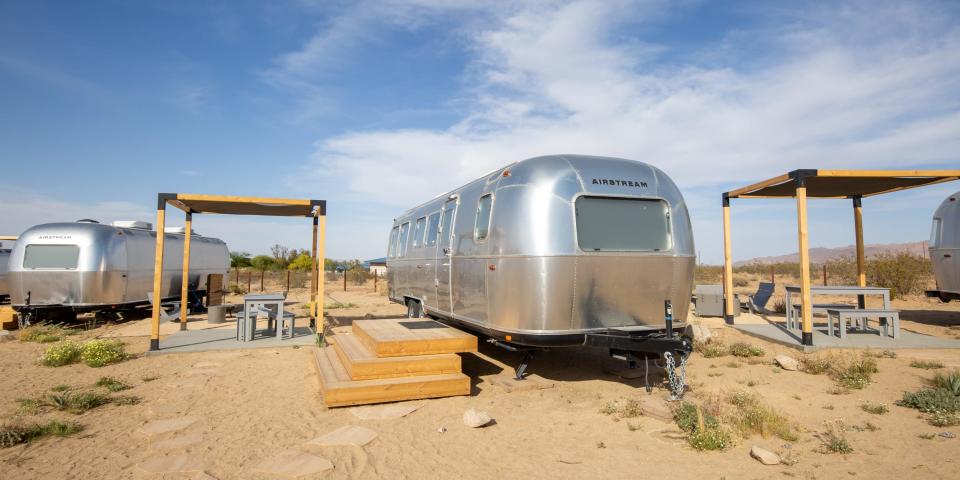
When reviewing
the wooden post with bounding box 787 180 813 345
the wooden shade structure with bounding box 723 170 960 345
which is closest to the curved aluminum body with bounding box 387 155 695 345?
the wooden shade structure with bounding box 723 170 960 345

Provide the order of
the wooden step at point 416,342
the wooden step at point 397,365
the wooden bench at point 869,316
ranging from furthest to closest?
1. the wooden bench at point 869,316
2. the wooden step at point 416,342
3. the wooden step at point 397,365

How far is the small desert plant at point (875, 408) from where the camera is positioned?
532 centimetres

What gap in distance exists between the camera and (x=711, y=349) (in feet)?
28.4

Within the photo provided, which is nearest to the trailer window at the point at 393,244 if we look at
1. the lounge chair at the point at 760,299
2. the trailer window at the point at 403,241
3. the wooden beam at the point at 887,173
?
the trailer window at the point at 403,241

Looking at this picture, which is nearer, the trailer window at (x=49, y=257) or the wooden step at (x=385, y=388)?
the wooden step at (x=385, y=388)

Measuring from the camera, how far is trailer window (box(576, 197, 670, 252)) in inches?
238

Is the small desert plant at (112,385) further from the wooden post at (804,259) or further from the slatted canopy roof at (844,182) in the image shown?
the slatted canopy roof at (844,182)

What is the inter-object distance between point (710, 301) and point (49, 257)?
16434 mm

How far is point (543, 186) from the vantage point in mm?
6039

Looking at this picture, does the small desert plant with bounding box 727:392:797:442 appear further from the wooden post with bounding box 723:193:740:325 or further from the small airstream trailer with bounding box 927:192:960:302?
the small airstream trailer with bounding box 927:192:960:302

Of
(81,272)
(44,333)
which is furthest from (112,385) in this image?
(81,272)

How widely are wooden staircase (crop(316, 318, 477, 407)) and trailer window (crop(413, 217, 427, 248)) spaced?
10.2 feet

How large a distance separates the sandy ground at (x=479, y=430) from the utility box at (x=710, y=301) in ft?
18.3

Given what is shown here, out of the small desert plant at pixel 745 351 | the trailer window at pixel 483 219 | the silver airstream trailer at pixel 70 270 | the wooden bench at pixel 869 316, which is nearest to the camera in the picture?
the trailer window at pixel 483 219
